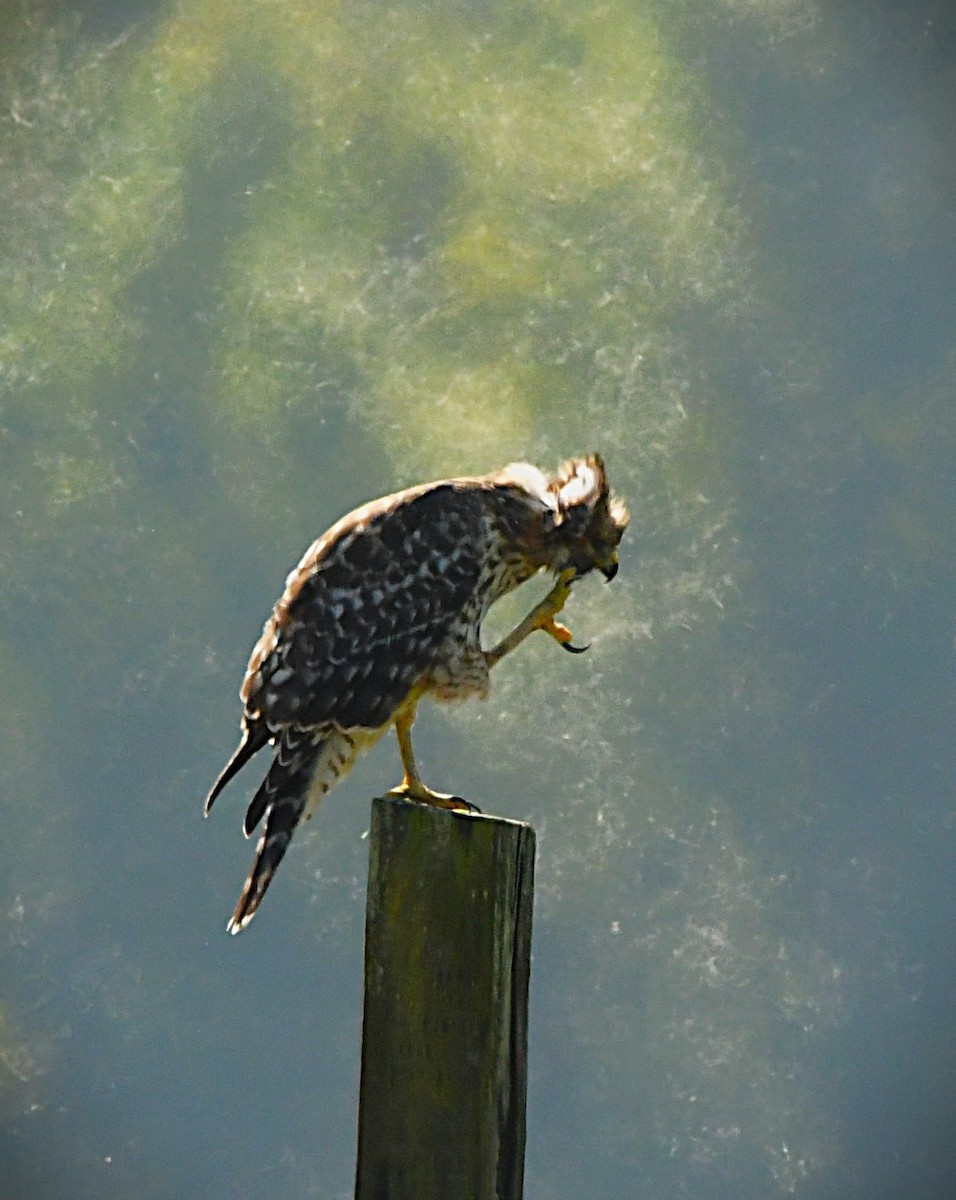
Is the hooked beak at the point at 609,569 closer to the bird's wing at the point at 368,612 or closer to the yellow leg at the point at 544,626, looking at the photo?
the yellow leg at the point at 544,626

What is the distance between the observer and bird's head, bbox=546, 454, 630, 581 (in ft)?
13.9

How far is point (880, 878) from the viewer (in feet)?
68.2

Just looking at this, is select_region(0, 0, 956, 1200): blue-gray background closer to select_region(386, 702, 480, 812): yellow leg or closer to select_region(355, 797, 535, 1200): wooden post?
select_region(386, 702, 480, 812): yellow leg

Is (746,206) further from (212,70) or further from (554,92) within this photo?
(212,70)

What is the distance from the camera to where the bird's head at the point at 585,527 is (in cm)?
423

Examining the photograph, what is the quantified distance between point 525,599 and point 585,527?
Answer: 1653cm

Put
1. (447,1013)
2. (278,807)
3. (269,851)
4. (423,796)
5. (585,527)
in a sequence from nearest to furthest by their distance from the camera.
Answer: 1. (447,1013)
2. (269,851)
3. (278,807)
4. (423,796)
5. (585,527)

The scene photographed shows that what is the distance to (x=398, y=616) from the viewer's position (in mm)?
4066

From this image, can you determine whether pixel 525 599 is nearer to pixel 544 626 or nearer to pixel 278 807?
pixel 544 626

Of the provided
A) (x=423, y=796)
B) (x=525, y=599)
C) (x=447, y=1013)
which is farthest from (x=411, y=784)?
(x=525, y=599)

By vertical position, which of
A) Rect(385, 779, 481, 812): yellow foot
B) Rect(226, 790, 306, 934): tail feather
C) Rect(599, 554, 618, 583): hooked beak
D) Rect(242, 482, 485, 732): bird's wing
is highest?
Rect(599, 554, 618, 583): hooked beak

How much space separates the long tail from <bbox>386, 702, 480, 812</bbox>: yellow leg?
126mm

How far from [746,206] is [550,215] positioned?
8.34 ft

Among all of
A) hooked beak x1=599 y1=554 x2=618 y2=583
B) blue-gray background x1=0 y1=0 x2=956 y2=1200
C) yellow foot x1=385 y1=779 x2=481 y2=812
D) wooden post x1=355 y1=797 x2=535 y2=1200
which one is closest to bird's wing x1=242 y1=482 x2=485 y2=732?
yellow foot x1=385 y1=779 x2=481 y2=812
